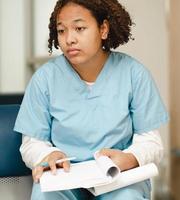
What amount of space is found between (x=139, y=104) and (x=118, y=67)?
0.14 m

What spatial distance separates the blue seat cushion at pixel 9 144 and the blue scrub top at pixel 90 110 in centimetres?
6

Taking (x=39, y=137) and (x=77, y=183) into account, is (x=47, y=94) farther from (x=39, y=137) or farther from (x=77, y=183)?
(x=77, y=183)

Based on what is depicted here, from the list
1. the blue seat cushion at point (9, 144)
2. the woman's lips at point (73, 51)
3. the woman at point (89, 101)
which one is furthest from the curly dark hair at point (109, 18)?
the blue seat cushion at point (9, 144)

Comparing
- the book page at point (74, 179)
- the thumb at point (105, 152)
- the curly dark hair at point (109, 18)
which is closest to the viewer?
the book page at point (74, 179)

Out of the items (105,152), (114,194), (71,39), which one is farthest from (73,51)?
(114,194)

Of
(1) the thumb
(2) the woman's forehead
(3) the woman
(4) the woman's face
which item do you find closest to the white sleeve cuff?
(3) the woman

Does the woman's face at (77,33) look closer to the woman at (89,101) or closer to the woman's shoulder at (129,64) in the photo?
the woman at (89,101)

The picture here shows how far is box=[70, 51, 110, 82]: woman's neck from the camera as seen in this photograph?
50.8 inches

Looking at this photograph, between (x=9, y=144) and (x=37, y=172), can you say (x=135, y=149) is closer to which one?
(x=37, y=172)

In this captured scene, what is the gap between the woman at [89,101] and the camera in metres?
1.21

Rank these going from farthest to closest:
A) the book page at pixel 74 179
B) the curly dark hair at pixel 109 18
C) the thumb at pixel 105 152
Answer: the curly dark hair at pixel 109 18 → the thumb at pixel 105 152 → the book page at pixel 74 179

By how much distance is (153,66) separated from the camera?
2.33 m

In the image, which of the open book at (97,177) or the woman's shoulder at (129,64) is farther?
the woman's shoulder at (129,64)

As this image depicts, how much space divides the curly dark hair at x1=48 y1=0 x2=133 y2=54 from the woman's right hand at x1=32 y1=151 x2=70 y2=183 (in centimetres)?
39
